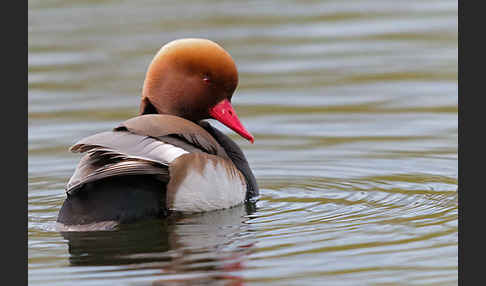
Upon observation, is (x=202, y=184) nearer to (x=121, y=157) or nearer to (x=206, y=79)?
(x=121, y=157)

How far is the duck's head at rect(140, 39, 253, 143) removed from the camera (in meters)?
6.68

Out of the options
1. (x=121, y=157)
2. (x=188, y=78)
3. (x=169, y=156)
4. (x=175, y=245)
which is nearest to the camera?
(x=175, y=245)

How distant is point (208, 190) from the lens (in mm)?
6309

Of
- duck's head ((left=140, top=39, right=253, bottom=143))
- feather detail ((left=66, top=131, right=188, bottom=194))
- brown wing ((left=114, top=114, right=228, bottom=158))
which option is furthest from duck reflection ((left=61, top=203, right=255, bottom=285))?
duck's head ((left=140, top=39, right=253, bottom=143))

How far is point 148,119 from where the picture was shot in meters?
6.33

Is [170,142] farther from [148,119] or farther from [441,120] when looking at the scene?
[441,120]

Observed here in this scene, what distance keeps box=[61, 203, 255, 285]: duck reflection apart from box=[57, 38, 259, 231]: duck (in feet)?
0.22

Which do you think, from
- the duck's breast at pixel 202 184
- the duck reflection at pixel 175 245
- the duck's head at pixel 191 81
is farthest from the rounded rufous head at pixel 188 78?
the duck reflection at pixel 175 245

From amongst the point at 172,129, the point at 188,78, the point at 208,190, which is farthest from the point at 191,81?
the point at 208,190

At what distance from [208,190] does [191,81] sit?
78cm

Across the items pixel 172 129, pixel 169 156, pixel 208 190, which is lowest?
pixel 208 190

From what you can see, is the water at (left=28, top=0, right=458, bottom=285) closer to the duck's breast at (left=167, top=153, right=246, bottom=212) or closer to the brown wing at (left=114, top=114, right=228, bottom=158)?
the duck's breast at (left=167, top=153, right=246, bottom=212)

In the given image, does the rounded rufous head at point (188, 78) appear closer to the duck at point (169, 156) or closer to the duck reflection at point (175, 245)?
the duck at point (169, 156)

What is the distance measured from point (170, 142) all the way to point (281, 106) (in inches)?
127
